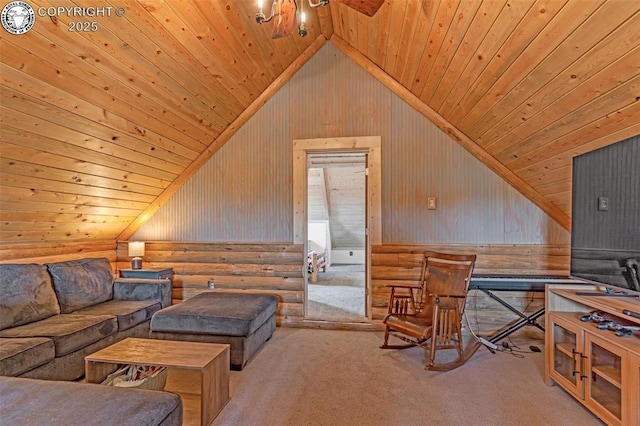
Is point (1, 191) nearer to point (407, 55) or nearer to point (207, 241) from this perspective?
point (207, 241)

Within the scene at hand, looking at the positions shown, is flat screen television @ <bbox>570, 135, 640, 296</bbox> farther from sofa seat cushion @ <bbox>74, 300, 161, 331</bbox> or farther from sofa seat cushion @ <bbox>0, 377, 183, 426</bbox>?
sofa seat cushion @ <bbox>74, 300, 161, 331</bbox>

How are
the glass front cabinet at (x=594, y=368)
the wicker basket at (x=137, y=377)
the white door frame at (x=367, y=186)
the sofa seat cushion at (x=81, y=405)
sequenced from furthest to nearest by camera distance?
the white door frame at (x=367, y=186)
the wicker basket at (x=137, y=377)
the glass front cabinet at (x=594, y=368)
the sofa seat cushion at (x=81, y=405)

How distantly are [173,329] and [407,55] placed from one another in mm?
3241

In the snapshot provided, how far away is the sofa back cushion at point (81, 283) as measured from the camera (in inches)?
120

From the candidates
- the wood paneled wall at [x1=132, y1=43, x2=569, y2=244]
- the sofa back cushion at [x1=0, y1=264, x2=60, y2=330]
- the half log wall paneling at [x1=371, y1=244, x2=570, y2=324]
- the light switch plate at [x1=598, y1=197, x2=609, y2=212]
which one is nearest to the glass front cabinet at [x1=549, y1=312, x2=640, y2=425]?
the light switch plate at [x1=598, y1=197, x2=609, y2=212]

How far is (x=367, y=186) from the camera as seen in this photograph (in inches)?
154

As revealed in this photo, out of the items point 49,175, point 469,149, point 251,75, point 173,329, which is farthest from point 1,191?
point 469,149

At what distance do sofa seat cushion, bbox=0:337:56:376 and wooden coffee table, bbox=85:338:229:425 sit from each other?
45 centimetres

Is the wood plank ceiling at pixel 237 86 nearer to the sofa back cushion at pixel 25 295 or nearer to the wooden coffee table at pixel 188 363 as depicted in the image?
the sofa back cushion at pixel 25 295

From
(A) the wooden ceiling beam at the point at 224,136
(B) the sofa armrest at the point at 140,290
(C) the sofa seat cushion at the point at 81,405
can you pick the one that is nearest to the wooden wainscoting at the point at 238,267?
(A) the wooden ceiling beam at the point at 224,136

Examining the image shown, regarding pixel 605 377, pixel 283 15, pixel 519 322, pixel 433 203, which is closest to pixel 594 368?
pixel 605 377

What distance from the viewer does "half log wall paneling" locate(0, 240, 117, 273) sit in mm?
3076

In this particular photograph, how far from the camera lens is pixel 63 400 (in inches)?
56.4

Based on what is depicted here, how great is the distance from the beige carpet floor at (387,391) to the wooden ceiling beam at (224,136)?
2.33 metres
